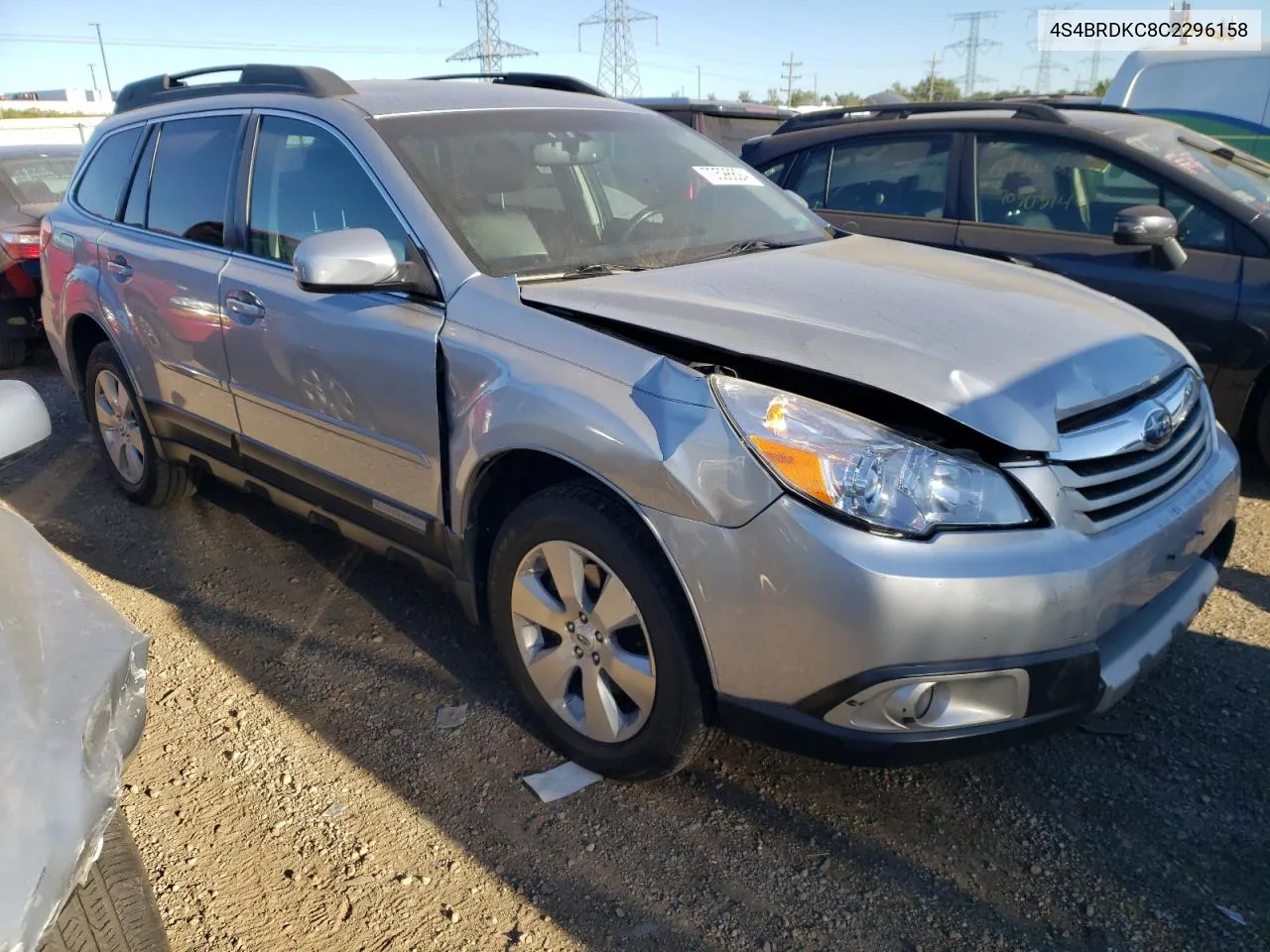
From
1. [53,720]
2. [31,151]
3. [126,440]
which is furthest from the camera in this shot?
[31,151]

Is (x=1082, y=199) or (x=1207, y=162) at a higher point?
(x=1207, y=162)

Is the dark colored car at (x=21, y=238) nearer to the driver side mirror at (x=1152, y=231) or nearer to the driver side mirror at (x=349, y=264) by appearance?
the driver side mirror at (x=349, y=264)

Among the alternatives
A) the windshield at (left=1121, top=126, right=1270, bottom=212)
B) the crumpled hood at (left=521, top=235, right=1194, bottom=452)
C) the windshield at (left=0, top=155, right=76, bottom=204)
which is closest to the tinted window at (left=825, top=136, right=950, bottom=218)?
the windshield at (left=1121, top=126, right=1270, bottom=212)

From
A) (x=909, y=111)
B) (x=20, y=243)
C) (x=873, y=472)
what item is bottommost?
(x=20, y=243)

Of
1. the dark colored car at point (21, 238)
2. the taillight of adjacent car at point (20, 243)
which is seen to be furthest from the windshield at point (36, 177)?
the taillight of adjacent car at point (20, 243)

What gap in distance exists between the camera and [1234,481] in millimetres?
2602

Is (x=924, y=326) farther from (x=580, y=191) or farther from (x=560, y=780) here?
(x=560, y=780)

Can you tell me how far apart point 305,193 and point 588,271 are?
1142mm

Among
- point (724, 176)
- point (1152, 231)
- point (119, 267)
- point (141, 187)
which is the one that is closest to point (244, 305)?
point (119, 267)

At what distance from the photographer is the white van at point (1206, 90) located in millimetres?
6926

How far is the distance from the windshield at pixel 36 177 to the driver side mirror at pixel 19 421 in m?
6.75

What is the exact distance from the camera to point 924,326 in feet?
7.68

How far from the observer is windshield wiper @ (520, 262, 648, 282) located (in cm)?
271

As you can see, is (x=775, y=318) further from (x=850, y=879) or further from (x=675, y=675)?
(x=850, y=879)
